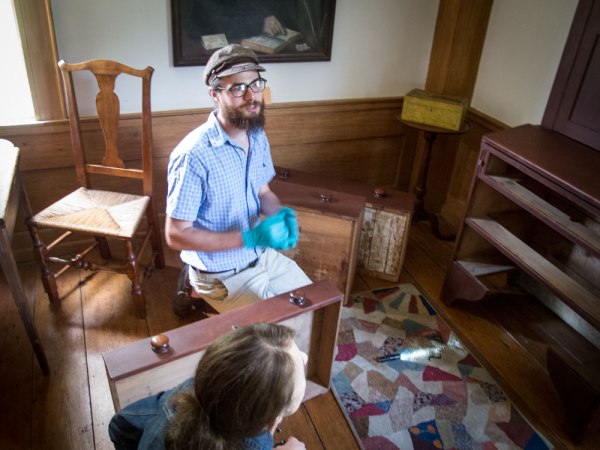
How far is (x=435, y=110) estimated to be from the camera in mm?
2635

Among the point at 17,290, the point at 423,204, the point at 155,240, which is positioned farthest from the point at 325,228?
the point at 17,290

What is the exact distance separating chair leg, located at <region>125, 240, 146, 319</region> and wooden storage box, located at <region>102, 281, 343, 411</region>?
0.78 metres

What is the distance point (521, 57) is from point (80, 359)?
8.32ft

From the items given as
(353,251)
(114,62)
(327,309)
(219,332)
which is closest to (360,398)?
(327,309)

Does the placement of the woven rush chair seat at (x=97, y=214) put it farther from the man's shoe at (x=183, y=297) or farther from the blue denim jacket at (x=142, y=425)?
the blue denim jacket at (x=142, y=425)

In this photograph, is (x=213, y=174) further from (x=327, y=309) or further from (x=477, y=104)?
(x=477, y=104)

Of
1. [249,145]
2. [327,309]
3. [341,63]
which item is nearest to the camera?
[327,309]

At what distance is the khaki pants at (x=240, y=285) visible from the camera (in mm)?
1846

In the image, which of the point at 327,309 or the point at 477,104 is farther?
the point at 477,104

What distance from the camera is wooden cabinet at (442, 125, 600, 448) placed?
6.01 feet

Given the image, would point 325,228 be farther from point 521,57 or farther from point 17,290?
point 521,57

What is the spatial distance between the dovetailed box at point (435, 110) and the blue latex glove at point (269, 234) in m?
1.28

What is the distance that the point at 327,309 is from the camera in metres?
1.69

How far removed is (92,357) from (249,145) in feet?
3.64
